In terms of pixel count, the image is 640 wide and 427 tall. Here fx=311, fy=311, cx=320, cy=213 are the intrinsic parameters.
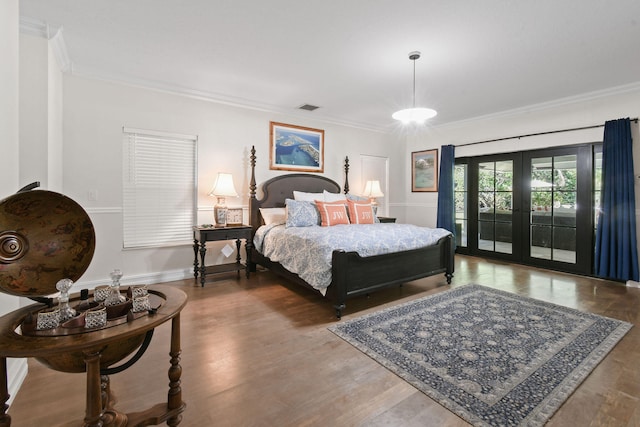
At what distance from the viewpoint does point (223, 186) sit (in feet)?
13.6

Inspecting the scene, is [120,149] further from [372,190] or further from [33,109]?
[372,190]

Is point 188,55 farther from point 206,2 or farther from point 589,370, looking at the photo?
point 589,370

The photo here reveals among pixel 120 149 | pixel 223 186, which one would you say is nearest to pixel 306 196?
pixel 223 186

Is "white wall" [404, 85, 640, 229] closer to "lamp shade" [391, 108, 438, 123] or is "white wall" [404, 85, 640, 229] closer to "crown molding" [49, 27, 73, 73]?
"lamp shade" [391, 108, 438, 123]

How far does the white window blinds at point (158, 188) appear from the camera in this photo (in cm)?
386

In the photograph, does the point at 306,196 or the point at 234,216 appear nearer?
the point at 234,216

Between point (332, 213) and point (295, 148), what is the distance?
4.83 feet

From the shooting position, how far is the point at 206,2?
7.69 feet

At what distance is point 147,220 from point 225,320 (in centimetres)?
196

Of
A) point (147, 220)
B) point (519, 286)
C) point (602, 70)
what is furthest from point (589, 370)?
point (147, 220)

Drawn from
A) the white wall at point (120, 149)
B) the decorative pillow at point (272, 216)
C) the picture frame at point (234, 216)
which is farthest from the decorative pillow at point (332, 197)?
the picture frame at point (234, 216)

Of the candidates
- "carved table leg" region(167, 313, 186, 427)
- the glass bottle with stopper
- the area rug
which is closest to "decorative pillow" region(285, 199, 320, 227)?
the area rug

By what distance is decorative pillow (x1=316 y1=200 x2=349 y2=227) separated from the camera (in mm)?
4291

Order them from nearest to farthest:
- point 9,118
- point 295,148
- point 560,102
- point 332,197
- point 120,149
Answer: point 9,118 → point 120,149 → point 560,102 → point 332,197 → point 295,148
